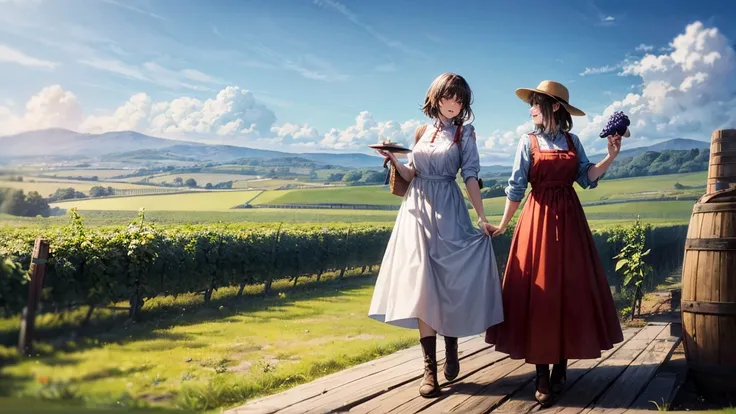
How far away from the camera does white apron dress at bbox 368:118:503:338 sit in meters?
2.75

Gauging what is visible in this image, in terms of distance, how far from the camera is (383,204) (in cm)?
755

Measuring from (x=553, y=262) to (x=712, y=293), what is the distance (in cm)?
101

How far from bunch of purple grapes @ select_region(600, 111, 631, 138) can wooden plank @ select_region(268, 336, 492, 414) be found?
147cm

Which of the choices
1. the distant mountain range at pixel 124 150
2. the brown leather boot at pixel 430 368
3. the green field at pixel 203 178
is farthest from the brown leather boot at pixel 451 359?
the green field at pixel 203 178

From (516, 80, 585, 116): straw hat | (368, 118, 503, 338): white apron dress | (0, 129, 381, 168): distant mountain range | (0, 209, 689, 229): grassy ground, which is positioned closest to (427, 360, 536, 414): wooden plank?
(368, 118, 503, 338): white apron dress

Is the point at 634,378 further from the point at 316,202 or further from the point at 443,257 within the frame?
the point at 316,202

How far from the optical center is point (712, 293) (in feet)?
10.2

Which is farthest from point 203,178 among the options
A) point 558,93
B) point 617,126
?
point 617,126

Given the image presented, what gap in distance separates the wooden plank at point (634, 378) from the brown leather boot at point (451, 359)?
62 centimetres

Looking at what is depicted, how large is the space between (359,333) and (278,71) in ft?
9.10

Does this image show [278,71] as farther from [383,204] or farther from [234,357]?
→ [234,357]

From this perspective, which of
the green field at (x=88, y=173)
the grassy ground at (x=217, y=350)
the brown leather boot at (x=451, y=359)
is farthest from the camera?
the green field at (x=88, y=173)

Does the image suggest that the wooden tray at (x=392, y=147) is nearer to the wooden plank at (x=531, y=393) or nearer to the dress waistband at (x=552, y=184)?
the dress waistband at (x=552, y=184)

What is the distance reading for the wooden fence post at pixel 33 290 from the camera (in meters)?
3.54
